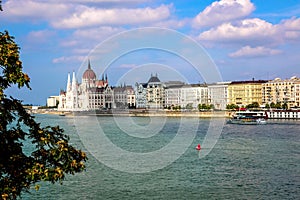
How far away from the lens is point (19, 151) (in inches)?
155

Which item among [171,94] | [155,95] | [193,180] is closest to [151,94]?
[155,95]

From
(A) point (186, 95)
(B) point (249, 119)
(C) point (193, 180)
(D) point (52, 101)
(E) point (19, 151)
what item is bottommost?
(C) point (193, 180)

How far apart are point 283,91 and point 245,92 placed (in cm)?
688

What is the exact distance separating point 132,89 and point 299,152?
260ft

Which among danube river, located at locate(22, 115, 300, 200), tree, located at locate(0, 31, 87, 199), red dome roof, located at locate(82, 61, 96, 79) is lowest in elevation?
danube river, located at locate(22, 115, 300, 200)

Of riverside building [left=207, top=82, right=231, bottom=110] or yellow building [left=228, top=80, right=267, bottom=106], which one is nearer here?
yellow building [left=228, top=80, right=267, bottom=106]

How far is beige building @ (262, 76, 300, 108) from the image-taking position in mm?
66275

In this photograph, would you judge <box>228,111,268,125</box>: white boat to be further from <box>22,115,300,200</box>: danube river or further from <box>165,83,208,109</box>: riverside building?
<box>22,115,300,200</box>: danube river

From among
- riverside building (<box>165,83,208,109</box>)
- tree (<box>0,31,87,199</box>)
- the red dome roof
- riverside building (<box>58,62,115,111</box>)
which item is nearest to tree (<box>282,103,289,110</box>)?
riverside building (<box>165,83,208,109</box>)

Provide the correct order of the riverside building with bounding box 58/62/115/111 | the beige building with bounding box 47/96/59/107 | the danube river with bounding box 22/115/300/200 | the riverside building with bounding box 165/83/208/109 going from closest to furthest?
the danube river with bounding box 22/115/300/200, the riverside building with bounding box 165/83/208/109, the riverside building with bounding box 58/62/115/111, the beige building with bounding box 47/96/59/107

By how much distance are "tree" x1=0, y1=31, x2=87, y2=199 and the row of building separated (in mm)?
65850

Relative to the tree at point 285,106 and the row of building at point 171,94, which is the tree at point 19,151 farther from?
the row of building at point 171,94

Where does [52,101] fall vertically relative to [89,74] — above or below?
below

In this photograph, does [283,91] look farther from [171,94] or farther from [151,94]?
[151,94]
